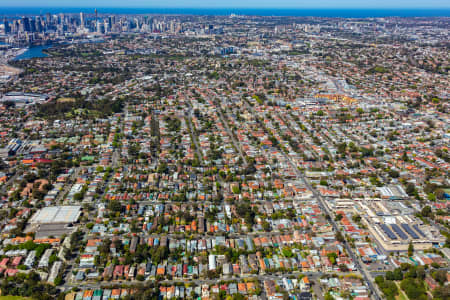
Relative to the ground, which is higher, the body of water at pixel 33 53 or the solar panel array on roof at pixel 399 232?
the body of water at pixel 33 53

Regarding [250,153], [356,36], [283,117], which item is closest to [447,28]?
[356,36]

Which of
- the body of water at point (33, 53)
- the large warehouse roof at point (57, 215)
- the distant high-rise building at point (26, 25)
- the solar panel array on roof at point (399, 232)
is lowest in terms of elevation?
the large warehouse roof at point (57, 215)

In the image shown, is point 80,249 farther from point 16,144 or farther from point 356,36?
point 356,36

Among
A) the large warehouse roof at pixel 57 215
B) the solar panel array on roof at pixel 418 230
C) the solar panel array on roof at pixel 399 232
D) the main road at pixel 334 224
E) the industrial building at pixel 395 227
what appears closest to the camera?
the main road at pixel 334 224

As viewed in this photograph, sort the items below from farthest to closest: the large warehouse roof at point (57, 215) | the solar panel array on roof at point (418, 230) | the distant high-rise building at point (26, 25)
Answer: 1. the distant high-rise building at point (26, 25)
2. the large warehouse roof at point (57, 215)
3. the solar panel array on roof at point (418, 230)

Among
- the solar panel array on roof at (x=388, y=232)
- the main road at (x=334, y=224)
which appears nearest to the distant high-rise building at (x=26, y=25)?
the main road at (x=334, y=224)

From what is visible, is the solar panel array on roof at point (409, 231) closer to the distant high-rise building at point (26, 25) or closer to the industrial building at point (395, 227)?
the industrial building at point (395, 227)

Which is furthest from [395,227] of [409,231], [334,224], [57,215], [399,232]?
[57,215]

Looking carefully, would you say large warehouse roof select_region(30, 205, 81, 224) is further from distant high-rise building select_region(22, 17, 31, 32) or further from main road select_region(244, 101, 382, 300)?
distant high-rise building select_region(22, 17, 31, 32)

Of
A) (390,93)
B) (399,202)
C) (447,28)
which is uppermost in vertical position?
(447,28)
